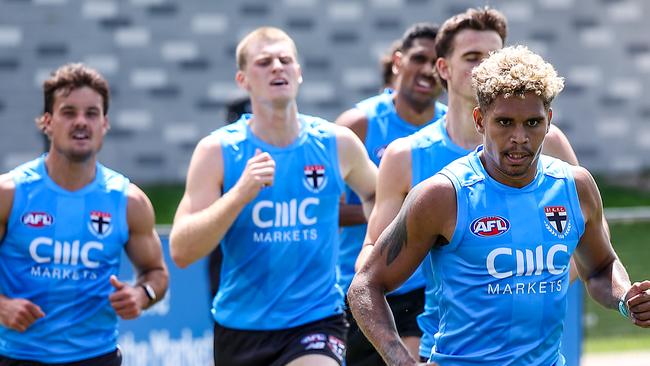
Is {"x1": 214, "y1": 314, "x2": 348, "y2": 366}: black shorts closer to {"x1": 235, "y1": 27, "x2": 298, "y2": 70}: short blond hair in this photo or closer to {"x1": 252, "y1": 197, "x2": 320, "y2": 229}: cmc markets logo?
{"x1": 252, "y1": 197, "x2": 320, "y2": 229}: cmc markets logo

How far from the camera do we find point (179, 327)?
398 inches

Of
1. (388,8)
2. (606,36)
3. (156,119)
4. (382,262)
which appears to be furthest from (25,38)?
(382,262)

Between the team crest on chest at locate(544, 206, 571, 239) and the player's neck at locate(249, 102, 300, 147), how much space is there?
2.39 metres

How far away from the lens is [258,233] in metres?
6.60

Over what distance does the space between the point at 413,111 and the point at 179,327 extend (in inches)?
134

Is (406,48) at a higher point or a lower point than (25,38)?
lower

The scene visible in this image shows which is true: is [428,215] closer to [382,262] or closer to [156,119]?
[382,262]

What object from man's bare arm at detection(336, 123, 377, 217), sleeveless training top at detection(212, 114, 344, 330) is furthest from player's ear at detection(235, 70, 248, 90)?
man's bare arm at detection(336, 123, 377, 217)

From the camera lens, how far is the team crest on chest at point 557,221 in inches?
183

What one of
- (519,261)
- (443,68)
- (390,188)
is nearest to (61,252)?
(390,188)

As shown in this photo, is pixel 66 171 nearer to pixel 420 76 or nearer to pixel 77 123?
pixel 77 123

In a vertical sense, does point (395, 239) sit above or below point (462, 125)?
below

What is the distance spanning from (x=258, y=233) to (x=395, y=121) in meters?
1.56

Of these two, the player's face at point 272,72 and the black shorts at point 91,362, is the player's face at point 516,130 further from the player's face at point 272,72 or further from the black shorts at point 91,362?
the black shorts at point 91,362
